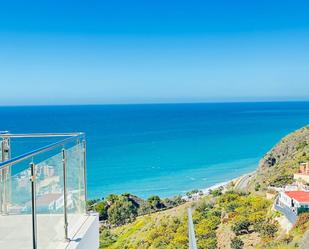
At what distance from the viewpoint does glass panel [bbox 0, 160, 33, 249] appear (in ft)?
6.17

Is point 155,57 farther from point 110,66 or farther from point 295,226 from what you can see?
point 295,226

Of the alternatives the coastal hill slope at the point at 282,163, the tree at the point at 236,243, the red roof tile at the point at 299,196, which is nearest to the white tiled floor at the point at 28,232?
the tree at the point at 236,243

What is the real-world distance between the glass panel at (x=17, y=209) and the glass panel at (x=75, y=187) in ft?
2.70

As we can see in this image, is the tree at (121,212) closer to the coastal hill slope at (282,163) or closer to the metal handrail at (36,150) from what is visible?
Result: the coastal hill slope at (282,163)

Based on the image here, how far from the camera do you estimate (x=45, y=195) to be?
2391 millimetres

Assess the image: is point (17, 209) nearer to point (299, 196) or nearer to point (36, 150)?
point (36, 150)

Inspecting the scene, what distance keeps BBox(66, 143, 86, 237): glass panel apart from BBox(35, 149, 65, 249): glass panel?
21 centimetres

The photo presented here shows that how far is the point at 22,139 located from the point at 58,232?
1.13 m

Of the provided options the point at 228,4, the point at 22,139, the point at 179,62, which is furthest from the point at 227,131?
the point at 22,139

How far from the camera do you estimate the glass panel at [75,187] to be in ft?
9.95

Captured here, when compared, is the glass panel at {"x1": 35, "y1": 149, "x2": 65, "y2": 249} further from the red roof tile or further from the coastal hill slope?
the coastal hill slope

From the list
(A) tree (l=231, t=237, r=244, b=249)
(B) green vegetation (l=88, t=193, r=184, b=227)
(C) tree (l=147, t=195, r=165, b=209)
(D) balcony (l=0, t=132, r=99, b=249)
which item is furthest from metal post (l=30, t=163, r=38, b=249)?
(C) tree (l=147, t=195, r=165, b=209)

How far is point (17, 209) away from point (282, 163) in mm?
32228

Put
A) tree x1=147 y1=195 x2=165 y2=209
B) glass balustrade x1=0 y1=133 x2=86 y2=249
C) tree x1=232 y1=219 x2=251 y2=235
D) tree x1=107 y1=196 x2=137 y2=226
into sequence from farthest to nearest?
1. tree x1=147 y1=195 x2=165 y2=209
2. tree x1=107 y1=196 x2=137 y2=226
3. tree x1=232 y1=219 x2=251 y2=235
4. glass balustrade x1=0 y1=133 x2=86 y2=249
